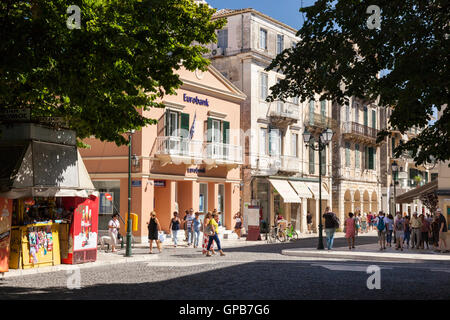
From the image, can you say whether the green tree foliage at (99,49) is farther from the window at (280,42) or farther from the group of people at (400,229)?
the window at (280,42)

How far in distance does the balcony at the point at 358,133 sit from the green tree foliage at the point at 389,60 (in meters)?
34.0

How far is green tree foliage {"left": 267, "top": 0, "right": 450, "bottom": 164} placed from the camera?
9.65 m

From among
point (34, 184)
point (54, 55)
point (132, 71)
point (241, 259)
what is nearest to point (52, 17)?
point (54, 55)

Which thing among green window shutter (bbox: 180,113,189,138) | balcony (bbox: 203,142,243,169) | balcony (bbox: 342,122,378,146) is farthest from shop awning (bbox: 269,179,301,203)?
balcony (bbox: 342,122,378,146)

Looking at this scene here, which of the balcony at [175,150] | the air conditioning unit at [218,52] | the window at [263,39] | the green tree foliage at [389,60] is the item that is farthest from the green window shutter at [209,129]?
the green tree foliage at [389,60]

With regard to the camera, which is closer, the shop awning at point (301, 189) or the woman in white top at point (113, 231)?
the woman in white top at point (113, 231)

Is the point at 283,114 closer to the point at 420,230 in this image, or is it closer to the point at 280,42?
the point at 280,42

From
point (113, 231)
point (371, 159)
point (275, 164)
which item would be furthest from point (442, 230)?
point (371, 159)

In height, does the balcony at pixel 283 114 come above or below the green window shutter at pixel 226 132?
above

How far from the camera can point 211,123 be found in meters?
31.6

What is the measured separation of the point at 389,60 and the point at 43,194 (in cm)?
900

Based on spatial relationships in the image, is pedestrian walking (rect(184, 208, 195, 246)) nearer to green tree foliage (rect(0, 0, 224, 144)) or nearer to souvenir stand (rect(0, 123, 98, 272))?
souvenir stand (rect(0, 123, 98, 272))

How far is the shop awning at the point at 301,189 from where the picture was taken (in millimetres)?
38312
